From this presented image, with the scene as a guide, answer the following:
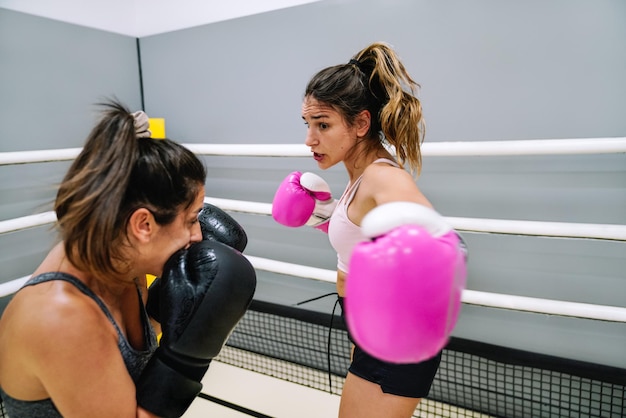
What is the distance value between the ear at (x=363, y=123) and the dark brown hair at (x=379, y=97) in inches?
0.5

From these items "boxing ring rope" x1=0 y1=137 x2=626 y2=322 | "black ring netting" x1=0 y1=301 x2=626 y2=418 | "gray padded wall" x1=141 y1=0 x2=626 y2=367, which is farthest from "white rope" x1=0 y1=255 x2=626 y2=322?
"black ring netting" x1=0 y1=301 x2=626 y2=418

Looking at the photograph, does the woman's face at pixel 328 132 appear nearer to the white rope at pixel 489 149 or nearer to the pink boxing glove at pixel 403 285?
the white rope at pixel 489 149

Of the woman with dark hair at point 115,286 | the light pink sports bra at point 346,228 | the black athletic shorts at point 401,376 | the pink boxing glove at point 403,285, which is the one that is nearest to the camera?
the pink boxing glove at point 403,285

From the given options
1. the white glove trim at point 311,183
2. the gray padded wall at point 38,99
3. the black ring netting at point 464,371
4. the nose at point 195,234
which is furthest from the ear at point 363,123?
the gray padded wall at point 38,99

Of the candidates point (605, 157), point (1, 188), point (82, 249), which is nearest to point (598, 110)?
point (605, 157)

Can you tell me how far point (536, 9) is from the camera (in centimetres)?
147

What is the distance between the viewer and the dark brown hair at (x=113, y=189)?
0.75 m

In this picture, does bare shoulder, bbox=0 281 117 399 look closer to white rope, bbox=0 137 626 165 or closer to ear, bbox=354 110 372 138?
Result: ear, bbox=354 110 372 138

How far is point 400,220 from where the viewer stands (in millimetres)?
654

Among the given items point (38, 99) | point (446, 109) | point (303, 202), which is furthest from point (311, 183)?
point (38, 99)

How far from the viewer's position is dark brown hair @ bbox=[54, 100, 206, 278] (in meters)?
0.75

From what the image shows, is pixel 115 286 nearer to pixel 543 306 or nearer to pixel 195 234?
pixel 195 234

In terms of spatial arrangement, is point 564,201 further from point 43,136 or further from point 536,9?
point 43,136

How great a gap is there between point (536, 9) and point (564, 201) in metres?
0.72
